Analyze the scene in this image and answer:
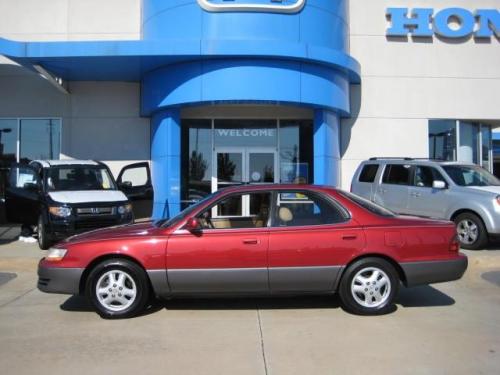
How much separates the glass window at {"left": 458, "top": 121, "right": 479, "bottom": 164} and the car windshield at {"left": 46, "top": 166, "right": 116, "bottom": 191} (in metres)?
10.6

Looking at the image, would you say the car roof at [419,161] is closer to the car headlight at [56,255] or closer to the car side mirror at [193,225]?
the car side mirror at [193,225]

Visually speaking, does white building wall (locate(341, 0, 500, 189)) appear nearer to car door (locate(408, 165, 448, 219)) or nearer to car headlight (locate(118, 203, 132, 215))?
car door (locate(408, 165, 448, 219))

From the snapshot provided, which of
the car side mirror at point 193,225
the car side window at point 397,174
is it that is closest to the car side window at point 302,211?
the car side mirror at point 193,225

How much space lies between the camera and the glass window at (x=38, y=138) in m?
15.6

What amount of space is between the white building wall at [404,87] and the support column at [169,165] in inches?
193

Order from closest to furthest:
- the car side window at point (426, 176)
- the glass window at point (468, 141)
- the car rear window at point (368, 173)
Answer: the car side window at point (426, 176), the car rear window at point (368, 173), the glass window at point (468, 141)

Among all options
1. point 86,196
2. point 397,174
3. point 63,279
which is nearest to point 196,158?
point 86,196

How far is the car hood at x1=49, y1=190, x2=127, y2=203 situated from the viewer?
10.7 m

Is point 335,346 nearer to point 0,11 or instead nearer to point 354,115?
point 354,115

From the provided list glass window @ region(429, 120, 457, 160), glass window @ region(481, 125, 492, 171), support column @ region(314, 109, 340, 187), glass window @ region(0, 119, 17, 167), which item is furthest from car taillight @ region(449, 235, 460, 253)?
glass window @ region(0, 119, 17, 167)

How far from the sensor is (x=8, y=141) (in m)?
15.7

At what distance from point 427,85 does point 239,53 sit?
6.36 meters

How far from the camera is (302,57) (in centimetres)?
1268

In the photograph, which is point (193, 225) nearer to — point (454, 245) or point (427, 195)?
point (454, 245)
